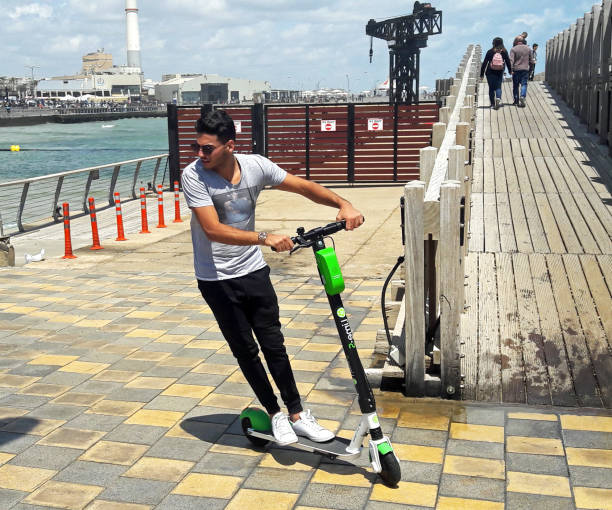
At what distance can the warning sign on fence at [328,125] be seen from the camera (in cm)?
2333

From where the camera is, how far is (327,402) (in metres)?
5.13

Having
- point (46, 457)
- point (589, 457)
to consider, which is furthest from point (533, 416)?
point (46, 457)

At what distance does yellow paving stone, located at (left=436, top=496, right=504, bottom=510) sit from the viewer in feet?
11.9

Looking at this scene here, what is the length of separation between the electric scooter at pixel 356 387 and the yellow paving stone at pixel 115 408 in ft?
4.47

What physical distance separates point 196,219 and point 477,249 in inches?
160

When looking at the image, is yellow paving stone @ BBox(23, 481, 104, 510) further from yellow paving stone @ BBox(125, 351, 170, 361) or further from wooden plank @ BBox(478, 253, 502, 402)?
wooden plank @ BBox(478, 253, 502, 402)

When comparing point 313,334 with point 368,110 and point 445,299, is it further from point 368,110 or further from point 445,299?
point 368,110

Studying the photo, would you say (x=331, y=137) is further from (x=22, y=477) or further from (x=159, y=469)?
(x=22, y=477)

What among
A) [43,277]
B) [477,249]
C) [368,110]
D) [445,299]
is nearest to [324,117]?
[368,110]

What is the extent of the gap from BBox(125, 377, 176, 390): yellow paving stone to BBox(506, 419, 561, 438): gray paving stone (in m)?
2.42

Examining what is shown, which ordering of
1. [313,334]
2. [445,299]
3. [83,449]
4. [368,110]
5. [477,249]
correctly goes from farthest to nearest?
[368,110] → [477,249] → [313,334] → [445,299] → [83,449]

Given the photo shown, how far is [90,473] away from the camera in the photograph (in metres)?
4.09

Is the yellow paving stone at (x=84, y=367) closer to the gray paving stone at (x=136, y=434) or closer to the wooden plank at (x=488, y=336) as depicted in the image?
the gray paving stone at (x=136, y=434)

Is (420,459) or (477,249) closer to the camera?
(420,459)
